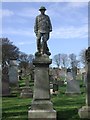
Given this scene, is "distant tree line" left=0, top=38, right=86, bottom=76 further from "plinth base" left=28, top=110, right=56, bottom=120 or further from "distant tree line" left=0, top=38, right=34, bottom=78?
"plinth base" left=28, top=110, right=56, bottom=120

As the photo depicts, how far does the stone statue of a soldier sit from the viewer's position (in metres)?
12.7

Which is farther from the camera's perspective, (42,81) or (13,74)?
(13,74)

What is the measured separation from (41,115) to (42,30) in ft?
10.4

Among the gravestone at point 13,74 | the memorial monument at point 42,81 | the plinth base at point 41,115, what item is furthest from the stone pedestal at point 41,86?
the gravestone at point 13,74

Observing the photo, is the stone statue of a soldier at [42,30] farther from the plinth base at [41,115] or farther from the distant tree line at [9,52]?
the distant tree line at [9,52]

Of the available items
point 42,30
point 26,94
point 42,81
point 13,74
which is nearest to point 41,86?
point 42,81

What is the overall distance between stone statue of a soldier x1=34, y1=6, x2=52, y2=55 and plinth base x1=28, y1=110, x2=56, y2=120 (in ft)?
7.15

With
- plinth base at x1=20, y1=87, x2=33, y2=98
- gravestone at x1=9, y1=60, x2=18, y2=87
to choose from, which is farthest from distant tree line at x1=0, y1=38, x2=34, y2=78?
plinth base at x1=20, y1=87, x2=33, y2=98

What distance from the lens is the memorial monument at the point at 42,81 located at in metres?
12.0

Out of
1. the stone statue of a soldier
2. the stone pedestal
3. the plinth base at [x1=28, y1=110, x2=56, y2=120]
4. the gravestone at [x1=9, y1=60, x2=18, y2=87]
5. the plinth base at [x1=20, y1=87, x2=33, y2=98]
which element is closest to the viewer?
the plinth base at [x1=28, y1=110, x2=56, y2=120]

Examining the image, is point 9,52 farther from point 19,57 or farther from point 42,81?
point 42,81

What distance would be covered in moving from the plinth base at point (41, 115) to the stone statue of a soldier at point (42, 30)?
2179 mm

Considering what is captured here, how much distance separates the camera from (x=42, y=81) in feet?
40.2

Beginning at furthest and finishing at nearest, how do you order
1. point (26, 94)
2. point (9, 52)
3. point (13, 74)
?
point (9, 52)
point (13, 74)
point (26, 94)
